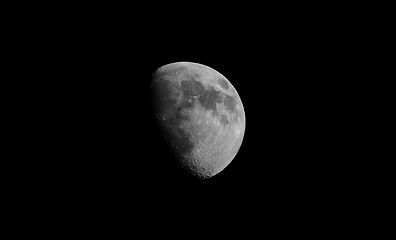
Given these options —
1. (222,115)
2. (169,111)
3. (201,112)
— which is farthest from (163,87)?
(222,115)

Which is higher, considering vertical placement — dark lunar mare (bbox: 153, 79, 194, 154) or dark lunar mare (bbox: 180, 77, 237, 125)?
dark lunar mare (bbox: 180, 77, 237, 125)

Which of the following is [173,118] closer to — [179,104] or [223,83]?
[179,104]

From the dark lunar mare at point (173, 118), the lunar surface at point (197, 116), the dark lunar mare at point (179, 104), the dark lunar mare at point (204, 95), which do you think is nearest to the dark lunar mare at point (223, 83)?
the lunar surface at point (197, 116)

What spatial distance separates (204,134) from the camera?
3768mm

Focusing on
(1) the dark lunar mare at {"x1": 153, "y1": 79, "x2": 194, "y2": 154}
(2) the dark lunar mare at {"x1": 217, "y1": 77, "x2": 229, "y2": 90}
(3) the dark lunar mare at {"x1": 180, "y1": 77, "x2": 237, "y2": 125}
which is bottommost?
(1) the dark lunar mare at {"x1": 153, "y1": 79, "x2": 194, "y2": 154}

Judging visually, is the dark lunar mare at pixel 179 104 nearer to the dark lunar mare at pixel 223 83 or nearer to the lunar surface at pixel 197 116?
the lunar surface at pixel 197 116

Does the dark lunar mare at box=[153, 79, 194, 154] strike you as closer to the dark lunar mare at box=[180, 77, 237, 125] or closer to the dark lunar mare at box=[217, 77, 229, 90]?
the dark lunar mare at box=[180, 77, 237, 125]

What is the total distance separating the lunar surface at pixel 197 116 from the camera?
370 centimetres

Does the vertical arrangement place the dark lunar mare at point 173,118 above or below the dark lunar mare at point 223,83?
below

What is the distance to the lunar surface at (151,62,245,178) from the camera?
370 cm

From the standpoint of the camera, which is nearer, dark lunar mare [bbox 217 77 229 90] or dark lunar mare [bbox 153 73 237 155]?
dark lunar mare [bbox 153 73 237 155]

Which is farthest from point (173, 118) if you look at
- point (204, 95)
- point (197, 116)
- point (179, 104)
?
point (204, 95)

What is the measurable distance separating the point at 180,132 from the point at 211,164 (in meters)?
0.69

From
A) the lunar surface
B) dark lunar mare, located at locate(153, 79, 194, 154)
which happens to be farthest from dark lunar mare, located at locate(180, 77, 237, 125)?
dark lunar mare, located at locate(153, 79, 194, 154)
